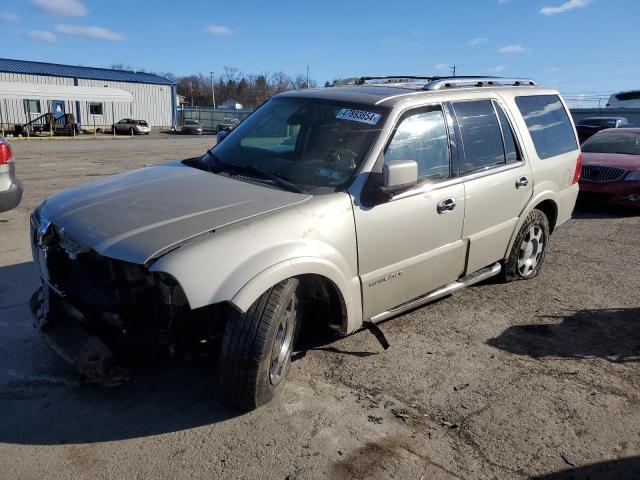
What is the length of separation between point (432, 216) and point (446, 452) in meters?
1.69

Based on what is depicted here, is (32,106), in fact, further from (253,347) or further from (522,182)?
(253,347)

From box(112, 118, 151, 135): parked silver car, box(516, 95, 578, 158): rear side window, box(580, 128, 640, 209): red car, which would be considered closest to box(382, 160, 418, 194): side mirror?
box(516, 95, 578, 158): rear side window

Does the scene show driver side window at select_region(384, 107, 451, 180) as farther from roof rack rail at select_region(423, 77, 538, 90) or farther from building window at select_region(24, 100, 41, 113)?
building window at select_region(24, 100, 41, 113)

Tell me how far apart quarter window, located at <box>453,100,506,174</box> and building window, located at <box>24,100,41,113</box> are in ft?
161

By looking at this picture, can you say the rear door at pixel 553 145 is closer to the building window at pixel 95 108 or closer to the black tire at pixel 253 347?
the black tire at pixel 253 347

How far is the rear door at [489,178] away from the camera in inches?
168

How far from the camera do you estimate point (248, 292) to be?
9.13 feet

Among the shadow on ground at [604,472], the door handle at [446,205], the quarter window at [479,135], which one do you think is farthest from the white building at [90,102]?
the shadow on ground at [604,472]

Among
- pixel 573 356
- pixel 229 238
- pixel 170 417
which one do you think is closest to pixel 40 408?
pixel 170 417

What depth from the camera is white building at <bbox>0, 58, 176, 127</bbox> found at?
44875 mm

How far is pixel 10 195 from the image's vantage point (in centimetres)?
634

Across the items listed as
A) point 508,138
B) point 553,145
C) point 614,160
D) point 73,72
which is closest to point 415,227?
point 508,138

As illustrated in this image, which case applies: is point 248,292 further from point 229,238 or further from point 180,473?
point 180,473

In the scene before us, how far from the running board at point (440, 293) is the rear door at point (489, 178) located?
84 millimetres
